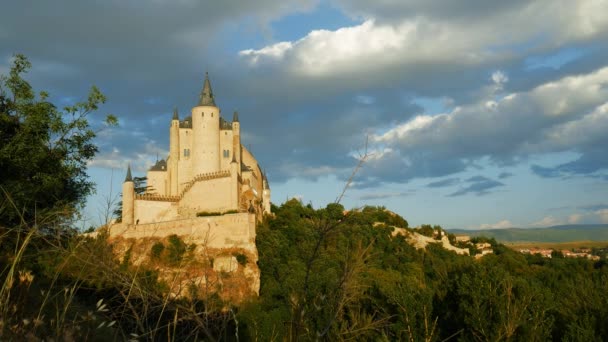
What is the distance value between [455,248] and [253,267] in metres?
44.0

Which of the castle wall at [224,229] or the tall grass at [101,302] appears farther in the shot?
the castle wall at [224,229]

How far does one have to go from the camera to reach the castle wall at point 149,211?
160ft

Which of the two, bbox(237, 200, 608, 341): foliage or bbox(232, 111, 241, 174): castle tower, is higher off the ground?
bbox(232, 111, 241, 174): castle tower

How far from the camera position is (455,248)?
75812mm

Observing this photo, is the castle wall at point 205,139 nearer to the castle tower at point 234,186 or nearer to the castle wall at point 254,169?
the castle tower at point 234,186

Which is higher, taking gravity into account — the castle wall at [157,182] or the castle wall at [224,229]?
the castle wall at [157,182]

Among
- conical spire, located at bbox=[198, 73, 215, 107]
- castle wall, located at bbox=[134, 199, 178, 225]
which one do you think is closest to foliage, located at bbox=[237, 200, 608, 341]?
castle wall, located at bbox=[134, 199, 178, 225]

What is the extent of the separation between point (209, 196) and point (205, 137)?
24.1 feet

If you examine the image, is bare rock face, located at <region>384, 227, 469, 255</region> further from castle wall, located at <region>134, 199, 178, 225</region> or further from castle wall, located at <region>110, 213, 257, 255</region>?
castle wall, located at <region>134, 199, 178, 225</region>

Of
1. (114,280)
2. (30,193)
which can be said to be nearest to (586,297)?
(114,280)

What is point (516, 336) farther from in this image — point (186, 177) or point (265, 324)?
point (186, 177)

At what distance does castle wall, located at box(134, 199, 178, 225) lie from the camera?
4884cm

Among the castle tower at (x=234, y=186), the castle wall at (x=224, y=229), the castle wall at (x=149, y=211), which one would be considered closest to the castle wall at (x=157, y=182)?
the castle wall at (x=149, y=211)

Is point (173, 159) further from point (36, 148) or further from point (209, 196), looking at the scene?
point (36, 148)
